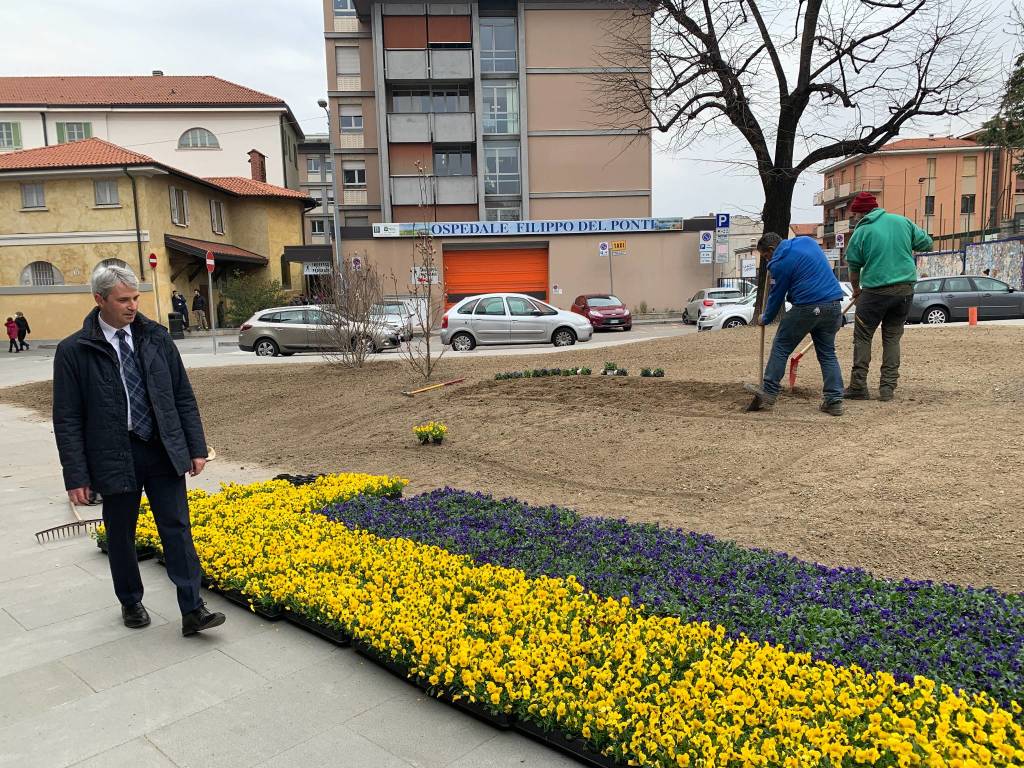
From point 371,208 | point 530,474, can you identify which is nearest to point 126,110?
point 371,208

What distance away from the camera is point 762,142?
A: 18281mm

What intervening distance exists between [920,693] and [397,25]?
45845mm

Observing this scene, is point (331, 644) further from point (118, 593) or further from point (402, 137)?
point (402, 137)

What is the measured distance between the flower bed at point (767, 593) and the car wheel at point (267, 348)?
17.7 metres

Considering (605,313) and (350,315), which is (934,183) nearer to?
(605,313)

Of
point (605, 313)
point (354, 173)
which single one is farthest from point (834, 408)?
point (354, 173)

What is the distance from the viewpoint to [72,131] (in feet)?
159

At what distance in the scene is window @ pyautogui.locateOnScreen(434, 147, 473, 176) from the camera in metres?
43.9

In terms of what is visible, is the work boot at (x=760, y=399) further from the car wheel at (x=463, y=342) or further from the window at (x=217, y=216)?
the window at (x=217, y=216)

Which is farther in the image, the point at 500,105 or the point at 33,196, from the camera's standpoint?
the point at 500,105

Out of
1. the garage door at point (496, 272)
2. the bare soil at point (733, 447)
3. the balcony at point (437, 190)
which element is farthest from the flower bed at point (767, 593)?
the balcony at point (437, 190)

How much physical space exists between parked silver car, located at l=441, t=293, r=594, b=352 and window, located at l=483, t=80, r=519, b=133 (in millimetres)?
26009

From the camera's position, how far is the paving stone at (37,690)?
3.14 metres

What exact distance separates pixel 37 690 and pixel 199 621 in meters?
0.71
